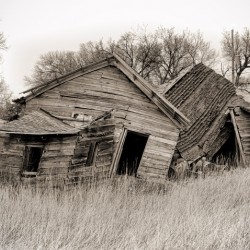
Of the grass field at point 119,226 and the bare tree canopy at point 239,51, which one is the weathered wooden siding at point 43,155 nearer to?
the grass field at point 119,226

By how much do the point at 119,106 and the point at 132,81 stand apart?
45.1 inches

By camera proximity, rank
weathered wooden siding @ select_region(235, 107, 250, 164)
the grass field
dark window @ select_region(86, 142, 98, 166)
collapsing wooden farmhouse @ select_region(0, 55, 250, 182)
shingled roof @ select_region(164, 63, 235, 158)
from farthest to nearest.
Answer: weathered wooden siding @ select_region(235, 107, 250, 164) < shingled roof @ select_region(164, 63, 235, 158) < dark window @ select_region(86, 142, 98, 166) < collapsing wooden farmhouse @ select_region(0, 55, 250, 182) < the grass field

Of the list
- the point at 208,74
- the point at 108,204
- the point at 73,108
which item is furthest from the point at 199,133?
the point at 108,204

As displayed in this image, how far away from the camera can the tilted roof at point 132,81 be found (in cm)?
1273

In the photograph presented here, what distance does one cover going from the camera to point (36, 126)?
10820mm

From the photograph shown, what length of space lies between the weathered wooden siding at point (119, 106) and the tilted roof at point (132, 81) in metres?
0.20

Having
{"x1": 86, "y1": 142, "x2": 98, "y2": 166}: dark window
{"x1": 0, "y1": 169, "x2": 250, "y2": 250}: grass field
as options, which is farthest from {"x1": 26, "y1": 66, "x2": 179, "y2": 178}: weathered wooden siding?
{"x1": 0, "y1": 169, "x2": 250, "y2": 250}: grass field

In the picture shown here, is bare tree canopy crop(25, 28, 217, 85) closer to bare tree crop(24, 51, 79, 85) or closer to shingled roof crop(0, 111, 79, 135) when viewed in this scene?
bare tree crop(24, 51, 79, 85)

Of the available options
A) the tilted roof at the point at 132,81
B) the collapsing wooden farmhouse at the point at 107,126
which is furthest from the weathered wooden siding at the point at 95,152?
the tilted roof at the point at 132,81

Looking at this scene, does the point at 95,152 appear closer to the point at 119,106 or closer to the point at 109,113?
the point at 109,113

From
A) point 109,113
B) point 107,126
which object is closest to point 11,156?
point 107,126

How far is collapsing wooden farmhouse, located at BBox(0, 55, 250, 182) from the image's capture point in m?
10.8

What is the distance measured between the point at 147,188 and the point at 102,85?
Answer: 15.4 feet

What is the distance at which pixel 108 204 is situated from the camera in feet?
23.3
